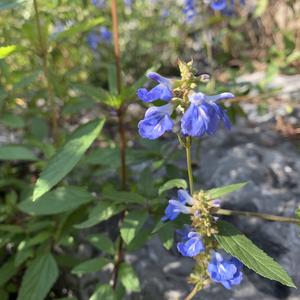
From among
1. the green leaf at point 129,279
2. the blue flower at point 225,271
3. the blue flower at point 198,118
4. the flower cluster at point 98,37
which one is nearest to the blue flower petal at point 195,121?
the blue flower at point 198,118

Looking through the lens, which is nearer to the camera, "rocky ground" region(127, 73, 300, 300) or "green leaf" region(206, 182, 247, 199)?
"green leaf" region(206, 182, 247, 199)

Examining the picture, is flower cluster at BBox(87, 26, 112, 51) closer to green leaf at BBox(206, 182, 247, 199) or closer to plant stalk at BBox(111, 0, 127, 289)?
plant stalk at BBox(111, 0, 127, 289)

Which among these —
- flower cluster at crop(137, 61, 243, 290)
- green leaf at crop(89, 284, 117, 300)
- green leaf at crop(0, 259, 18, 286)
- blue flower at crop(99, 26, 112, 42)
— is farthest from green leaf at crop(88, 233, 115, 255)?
blue flower at crop(99, 26, 112, 42)

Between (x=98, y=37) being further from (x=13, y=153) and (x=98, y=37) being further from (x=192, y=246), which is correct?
(x=192, y=246)

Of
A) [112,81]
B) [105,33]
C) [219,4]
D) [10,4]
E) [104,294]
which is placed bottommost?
[104,294]

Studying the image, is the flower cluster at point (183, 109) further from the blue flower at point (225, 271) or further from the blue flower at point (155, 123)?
the blue flower at point (225, 271)

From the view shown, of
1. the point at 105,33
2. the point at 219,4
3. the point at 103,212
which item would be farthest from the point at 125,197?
the point at 105,33
